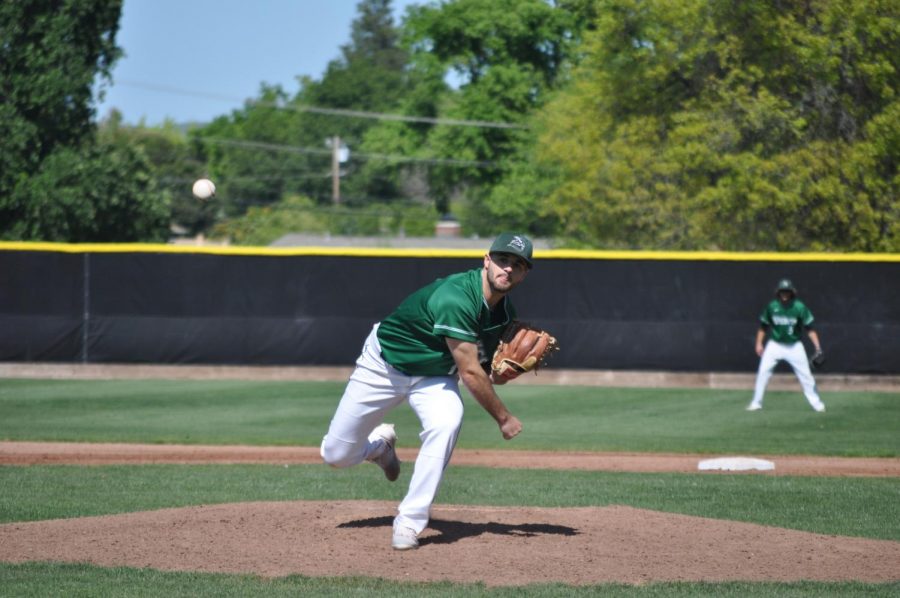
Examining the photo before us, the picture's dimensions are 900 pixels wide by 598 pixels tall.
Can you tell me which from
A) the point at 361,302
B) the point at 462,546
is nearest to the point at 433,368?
the point at 462,546

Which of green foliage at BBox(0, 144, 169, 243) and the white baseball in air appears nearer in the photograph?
the white baseball in air

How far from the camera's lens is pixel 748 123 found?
2595 cm

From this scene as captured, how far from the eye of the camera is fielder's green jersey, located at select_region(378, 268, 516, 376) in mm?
6918

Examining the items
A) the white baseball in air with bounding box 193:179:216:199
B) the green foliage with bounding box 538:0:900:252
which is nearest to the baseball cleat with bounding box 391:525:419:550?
the white baseball in air with bounding box 193:179:216:199

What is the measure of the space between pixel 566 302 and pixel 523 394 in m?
2.14

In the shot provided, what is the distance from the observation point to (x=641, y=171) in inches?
1141

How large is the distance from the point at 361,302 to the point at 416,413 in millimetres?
15571

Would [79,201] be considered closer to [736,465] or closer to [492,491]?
[736,465]

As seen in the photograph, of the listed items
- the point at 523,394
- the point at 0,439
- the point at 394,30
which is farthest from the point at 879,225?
the point at 394,30

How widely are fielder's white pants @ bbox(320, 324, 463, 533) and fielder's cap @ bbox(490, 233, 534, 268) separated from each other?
90 cm

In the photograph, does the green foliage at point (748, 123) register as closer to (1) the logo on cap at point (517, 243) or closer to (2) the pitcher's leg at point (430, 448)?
(1) the logo on cap at point (517, 243)

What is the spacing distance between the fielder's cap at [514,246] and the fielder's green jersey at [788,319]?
11.9 meters

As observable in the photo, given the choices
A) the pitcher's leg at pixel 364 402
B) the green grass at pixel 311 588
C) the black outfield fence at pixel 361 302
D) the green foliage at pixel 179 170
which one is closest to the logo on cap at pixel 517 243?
the pitcher's leg at pixel 364 402

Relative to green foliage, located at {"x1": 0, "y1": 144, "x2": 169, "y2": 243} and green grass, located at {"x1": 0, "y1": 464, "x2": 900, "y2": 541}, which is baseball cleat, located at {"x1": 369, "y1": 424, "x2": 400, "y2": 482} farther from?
green foliage, located at {"x1": 0, "y1": 144, "x2": 169, "y2": 243}
